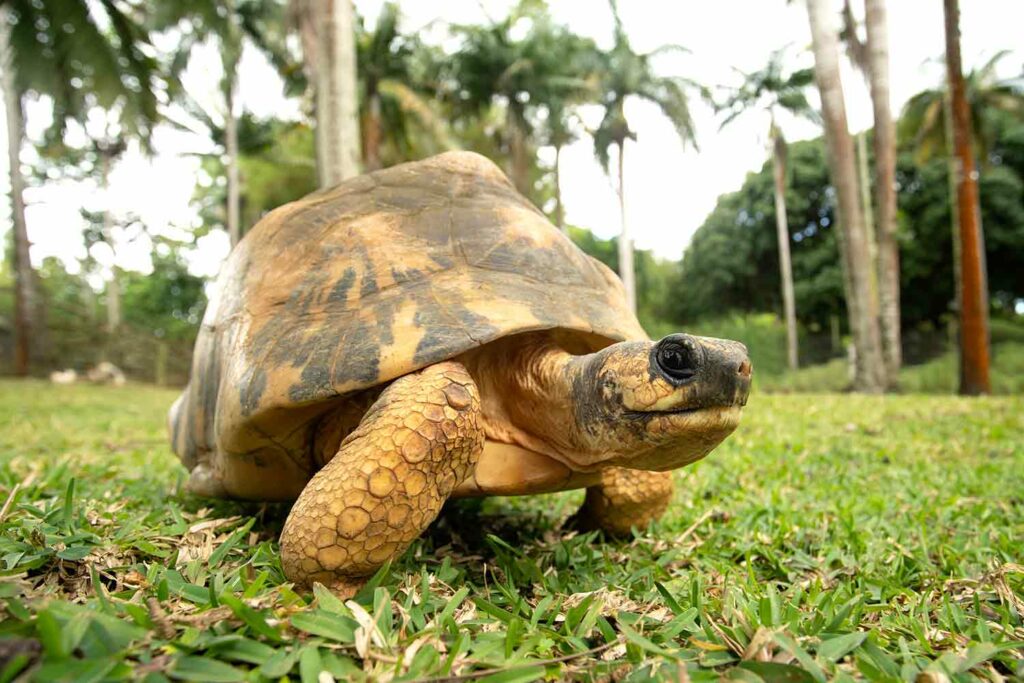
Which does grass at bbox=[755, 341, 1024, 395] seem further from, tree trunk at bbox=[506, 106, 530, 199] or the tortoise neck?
the tortoise neck

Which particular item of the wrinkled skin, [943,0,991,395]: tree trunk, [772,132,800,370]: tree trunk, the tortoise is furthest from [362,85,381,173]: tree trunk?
the wrinkled skin

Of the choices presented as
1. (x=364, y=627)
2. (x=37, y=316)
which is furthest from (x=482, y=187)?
(x=37, y=316)

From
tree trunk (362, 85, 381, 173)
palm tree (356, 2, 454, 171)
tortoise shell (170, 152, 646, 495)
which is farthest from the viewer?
palm tree (356, 2, 454, 171)

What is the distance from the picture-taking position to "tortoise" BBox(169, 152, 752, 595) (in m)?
1.43

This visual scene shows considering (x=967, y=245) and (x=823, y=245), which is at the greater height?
(x=823, y=245)

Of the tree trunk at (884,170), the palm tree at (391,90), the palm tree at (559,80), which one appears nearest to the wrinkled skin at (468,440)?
the tree trunk at (884,170)

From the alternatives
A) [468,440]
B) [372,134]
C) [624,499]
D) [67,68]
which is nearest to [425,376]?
[468,440]

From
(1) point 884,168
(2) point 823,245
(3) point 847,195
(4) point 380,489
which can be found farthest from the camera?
(2) point 823,245

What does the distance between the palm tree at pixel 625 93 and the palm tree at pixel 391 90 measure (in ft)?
17.9

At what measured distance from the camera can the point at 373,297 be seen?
1.78 metres

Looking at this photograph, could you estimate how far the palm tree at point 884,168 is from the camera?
9.80 m

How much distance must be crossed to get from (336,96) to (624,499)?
5.42 meters

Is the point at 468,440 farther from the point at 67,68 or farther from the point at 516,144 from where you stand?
the point at 516,144

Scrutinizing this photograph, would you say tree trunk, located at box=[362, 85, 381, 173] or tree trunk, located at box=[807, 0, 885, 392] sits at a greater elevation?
tree trunk, located at box=[362, 85, 381, 173]
